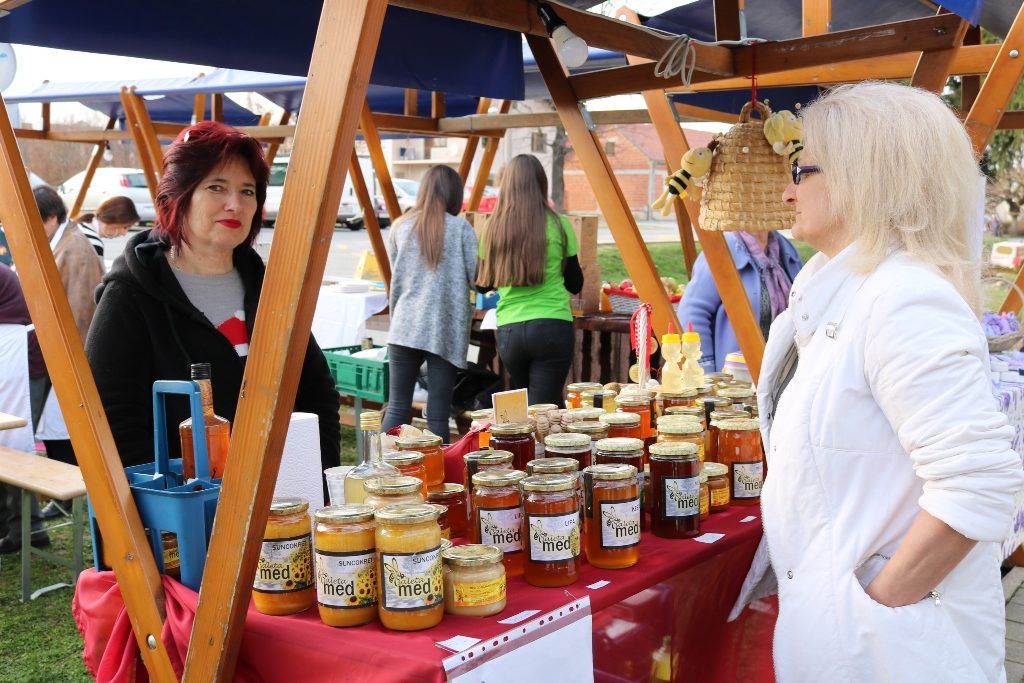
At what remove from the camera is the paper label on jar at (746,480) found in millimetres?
2504

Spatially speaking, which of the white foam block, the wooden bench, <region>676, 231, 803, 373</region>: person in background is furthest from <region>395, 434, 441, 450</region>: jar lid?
<region>676, 231, 803, 373</region>: person in background

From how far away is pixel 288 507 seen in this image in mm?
1711

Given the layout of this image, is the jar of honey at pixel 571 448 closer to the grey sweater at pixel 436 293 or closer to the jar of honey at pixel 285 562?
the jar of honey at pixel 285 562

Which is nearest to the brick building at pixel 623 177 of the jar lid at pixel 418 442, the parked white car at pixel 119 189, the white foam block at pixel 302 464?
the parked white car at pixel 119 189

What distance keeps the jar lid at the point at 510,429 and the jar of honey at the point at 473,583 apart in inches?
23.6

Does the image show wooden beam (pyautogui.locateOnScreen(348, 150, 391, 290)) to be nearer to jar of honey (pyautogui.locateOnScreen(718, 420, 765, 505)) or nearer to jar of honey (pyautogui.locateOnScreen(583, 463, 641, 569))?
jar of honey (pyautogui.locateOnScreen(718, 420, 765, 505))

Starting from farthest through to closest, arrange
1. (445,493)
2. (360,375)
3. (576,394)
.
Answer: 1. (360,375)
2. (576,394)
3. (445,493)

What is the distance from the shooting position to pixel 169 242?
2.46 metres

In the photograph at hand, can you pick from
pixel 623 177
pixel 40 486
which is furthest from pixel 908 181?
pixel 623 177

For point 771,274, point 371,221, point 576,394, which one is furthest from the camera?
point 371,221

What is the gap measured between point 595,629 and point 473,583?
0.53 meters

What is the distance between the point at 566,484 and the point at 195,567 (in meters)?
0.74

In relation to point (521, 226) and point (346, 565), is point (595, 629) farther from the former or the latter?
point (521, 226)

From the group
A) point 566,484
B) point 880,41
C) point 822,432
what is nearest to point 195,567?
point 566,484
